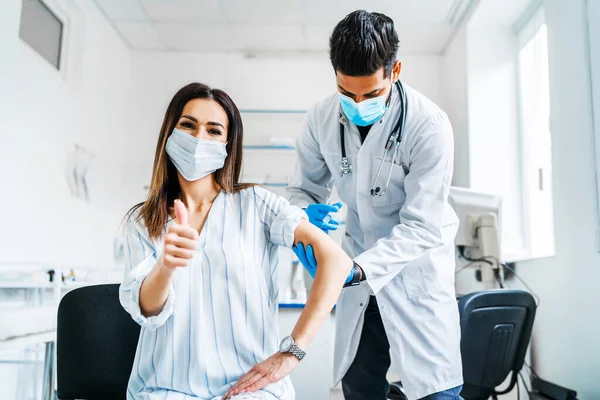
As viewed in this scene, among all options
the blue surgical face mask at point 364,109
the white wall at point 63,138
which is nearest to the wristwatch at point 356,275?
the blue surgical face mask at point 364,109

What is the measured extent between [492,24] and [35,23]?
306 centimetres

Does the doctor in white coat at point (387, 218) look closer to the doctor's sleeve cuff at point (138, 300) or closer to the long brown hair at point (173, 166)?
the long brown hair at point (173, 166)

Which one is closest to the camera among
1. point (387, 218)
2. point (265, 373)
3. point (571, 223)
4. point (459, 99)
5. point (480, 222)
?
point (265, 373)

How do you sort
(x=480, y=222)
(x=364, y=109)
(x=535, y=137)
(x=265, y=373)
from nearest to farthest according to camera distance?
(x=265, y=373), (x=364, y=109), (x=480, y=222), (x=535, y=137)

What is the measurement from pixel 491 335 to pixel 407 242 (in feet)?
2.43

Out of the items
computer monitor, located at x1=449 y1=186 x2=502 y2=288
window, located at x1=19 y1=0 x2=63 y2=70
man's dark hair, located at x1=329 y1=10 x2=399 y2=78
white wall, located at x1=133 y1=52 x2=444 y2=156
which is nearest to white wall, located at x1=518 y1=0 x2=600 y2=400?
computer monitor, located at x1=449 y1=186 x2=502 y2=288

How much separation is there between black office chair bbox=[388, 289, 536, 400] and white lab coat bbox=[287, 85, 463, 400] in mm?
399

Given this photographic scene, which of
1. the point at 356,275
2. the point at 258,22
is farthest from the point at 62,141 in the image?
the point at 356,275

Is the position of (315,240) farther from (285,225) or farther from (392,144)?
(392,144)

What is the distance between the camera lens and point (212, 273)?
1.18 m

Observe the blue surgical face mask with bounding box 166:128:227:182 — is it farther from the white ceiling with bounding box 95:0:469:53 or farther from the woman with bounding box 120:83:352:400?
the white ceiling with bounding box 95:0:469:53

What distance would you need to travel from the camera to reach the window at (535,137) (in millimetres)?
3457

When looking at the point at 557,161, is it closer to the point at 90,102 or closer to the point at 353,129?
the point at 353,129

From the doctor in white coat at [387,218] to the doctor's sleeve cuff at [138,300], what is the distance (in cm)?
43
